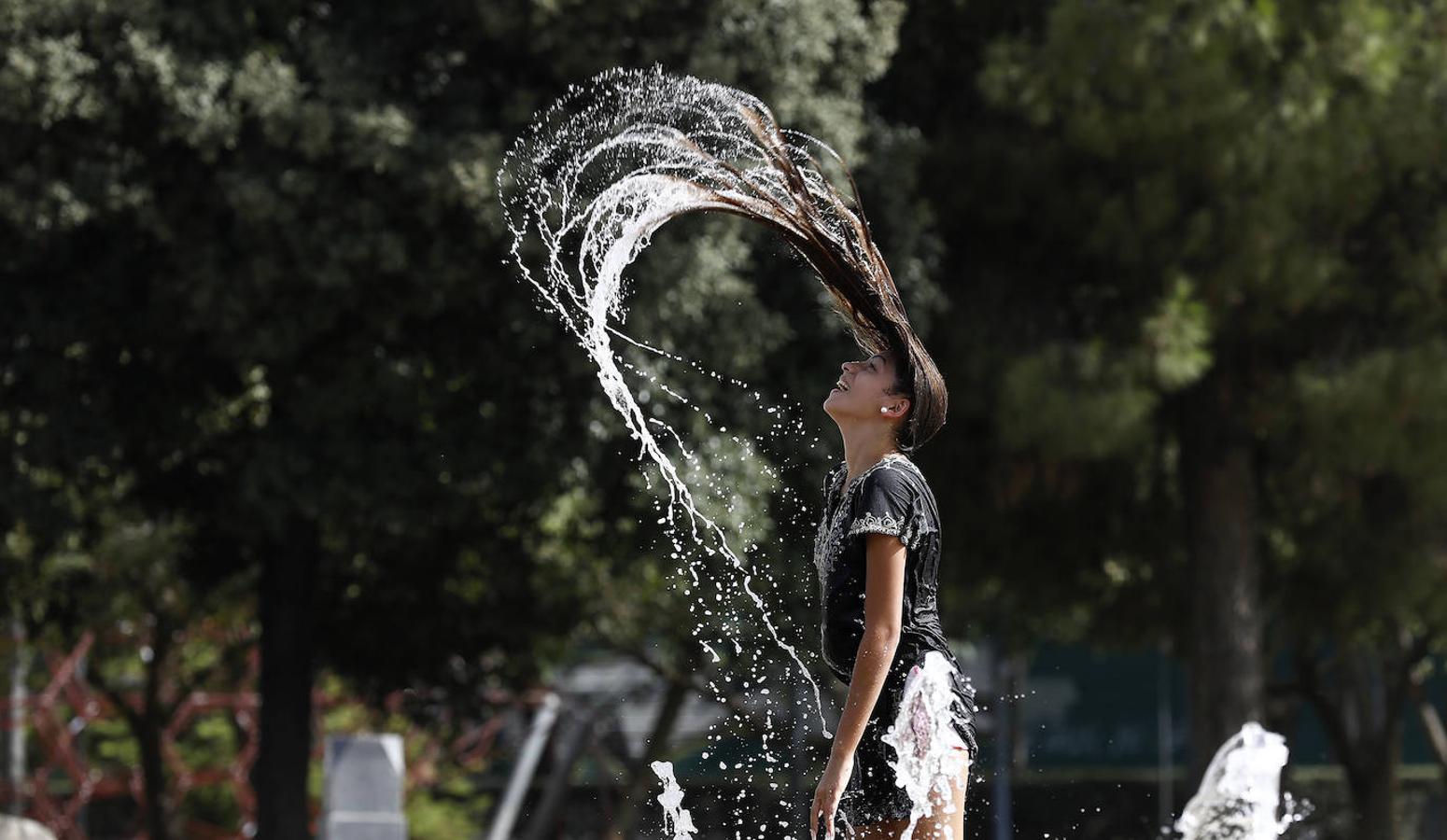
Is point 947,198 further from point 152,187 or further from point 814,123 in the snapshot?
point 152,187

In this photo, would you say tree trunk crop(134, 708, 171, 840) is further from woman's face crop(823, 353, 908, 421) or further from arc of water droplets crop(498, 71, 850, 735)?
woman's face crop(823, 353, 908, 421)

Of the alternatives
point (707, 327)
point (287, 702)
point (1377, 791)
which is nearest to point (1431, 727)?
point (1377, 791)

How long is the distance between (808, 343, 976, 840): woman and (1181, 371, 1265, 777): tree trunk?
28.4 feet

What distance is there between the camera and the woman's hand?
3.34 metres

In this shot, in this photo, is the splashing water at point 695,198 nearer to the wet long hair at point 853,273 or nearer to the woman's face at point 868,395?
the wet long hair at point 853,273

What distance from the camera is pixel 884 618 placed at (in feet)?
11.2

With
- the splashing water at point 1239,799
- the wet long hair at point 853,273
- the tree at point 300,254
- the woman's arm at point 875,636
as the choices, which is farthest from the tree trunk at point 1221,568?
the woman's arm at point 875,636

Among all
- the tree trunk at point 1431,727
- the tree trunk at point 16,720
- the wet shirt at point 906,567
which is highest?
the tree trunk at point 1431,727

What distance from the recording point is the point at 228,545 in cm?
1212

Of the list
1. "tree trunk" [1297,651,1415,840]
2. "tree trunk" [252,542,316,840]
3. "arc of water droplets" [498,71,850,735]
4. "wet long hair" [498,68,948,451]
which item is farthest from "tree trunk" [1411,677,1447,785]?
"wet long hair" [498,68,948,451]

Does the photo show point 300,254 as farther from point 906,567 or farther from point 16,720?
point 16,720

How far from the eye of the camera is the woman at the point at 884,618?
3.41 metres

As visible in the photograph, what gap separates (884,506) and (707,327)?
257 inches

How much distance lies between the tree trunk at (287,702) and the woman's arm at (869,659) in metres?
8.28
